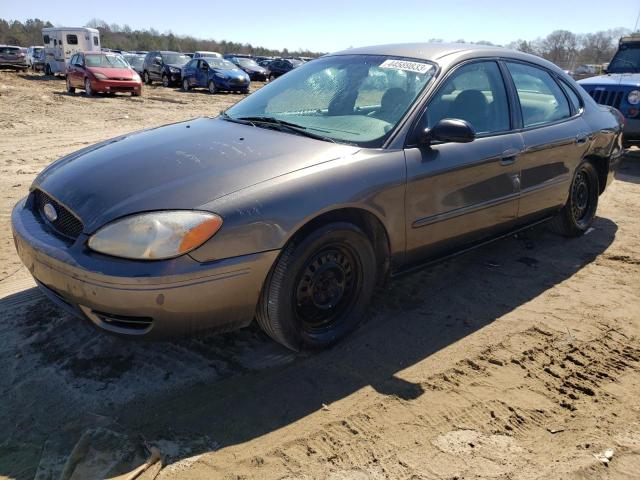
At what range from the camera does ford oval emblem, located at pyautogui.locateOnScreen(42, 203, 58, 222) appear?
285 centimetres

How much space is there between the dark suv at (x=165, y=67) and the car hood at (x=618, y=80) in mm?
20210

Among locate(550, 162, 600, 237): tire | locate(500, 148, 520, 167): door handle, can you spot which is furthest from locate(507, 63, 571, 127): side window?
locate(550, 162, 600, 237): tire

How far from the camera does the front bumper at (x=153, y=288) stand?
2387 millimetres

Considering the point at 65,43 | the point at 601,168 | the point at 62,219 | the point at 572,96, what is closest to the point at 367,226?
the point at 62,219

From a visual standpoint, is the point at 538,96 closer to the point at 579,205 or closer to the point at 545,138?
the point at 545,138

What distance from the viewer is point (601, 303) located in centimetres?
383

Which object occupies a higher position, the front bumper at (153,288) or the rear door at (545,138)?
the rear door at (545,138)

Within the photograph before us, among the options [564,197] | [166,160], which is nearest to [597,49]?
[564,197]

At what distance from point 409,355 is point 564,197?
7.83 feet

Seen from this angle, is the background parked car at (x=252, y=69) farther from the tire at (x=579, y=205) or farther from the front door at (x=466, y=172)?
the front door at (x=466, y=172)

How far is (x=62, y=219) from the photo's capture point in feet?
9.18

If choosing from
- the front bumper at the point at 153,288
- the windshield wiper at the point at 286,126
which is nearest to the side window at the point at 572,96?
the windshield wiper at the point at 286,126

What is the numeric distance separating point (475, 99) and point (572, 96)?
154cm

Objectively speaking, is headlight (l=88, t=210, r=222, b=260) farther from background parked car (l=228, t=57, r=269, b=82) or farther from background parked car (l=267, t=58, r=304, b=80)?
background parked car (l=267, t=58, r=304, b=80)
